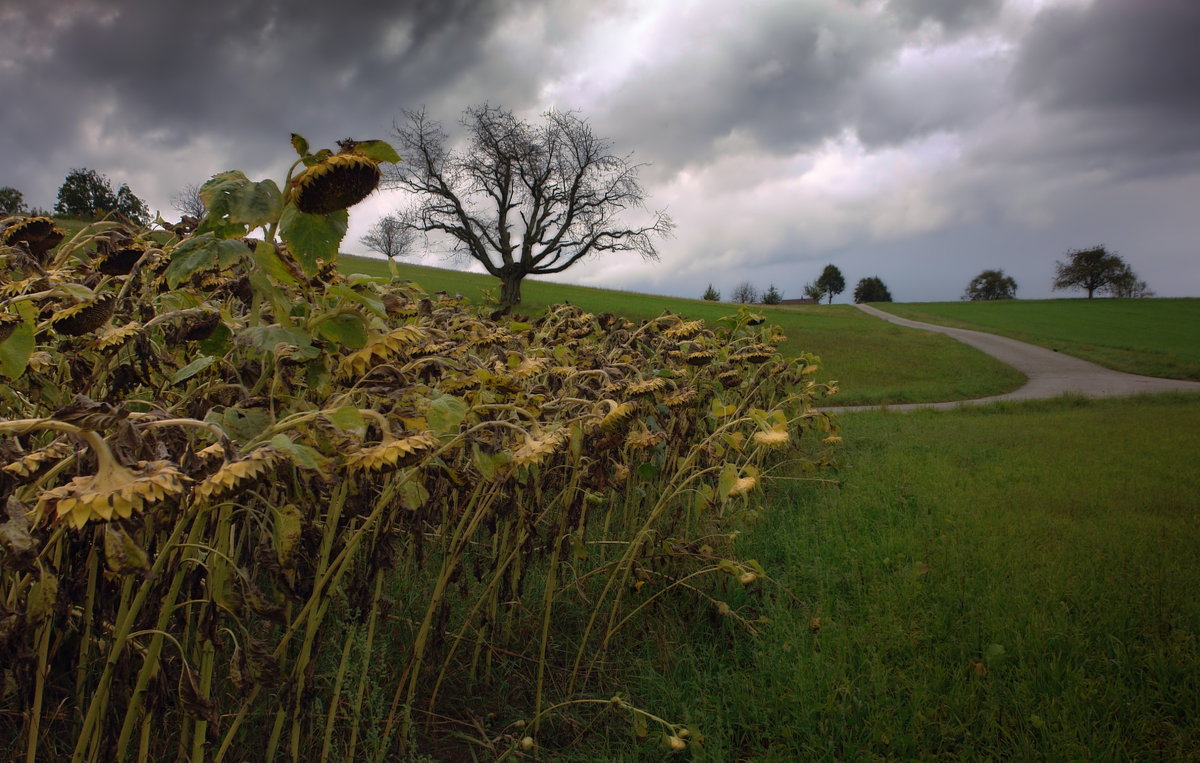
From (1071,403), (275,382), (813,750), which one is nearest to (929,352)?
(1071,403)

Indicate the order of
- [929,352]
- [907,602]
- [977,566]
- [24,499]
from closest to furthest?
1. [24,499]
2. [907,602]
3. [977,566]
4. [929,352]

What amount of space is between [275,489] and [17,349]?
0.54 m

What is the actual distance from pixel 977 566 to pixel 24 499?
11.7 ft

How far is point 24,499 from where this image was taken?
1045mm

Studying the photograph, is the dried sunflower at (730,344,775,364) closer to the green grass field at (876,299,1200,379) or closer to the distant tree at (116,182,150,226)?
the distant tree at (116,182,150,226)

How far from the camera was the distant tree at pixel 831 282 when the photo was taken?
311 ft

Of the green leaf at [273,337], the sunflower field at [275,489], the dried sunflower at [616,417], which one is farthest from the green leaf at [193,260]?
the dried sunflower at [616,417]

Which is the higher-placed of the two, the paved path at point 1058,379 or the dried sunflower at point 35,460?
the dried sunflower at point 35,460

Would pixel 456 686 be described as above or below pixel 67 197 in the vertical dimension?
below

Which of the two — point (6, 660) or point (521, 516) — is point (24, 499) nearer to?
point (6, 660)

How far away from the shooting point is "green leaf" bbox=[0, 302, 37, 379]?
107 centimetres

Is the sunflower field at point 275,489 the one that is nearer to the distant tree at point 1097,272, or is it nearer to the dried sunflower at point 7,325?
the dried sunflower at point 7,325

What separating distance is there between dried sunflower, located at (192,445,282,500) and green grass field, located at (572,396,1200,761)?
65.0 inches

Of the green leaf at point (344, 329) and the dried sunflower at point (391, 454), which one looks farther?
the green leaf at point (344, 329)
